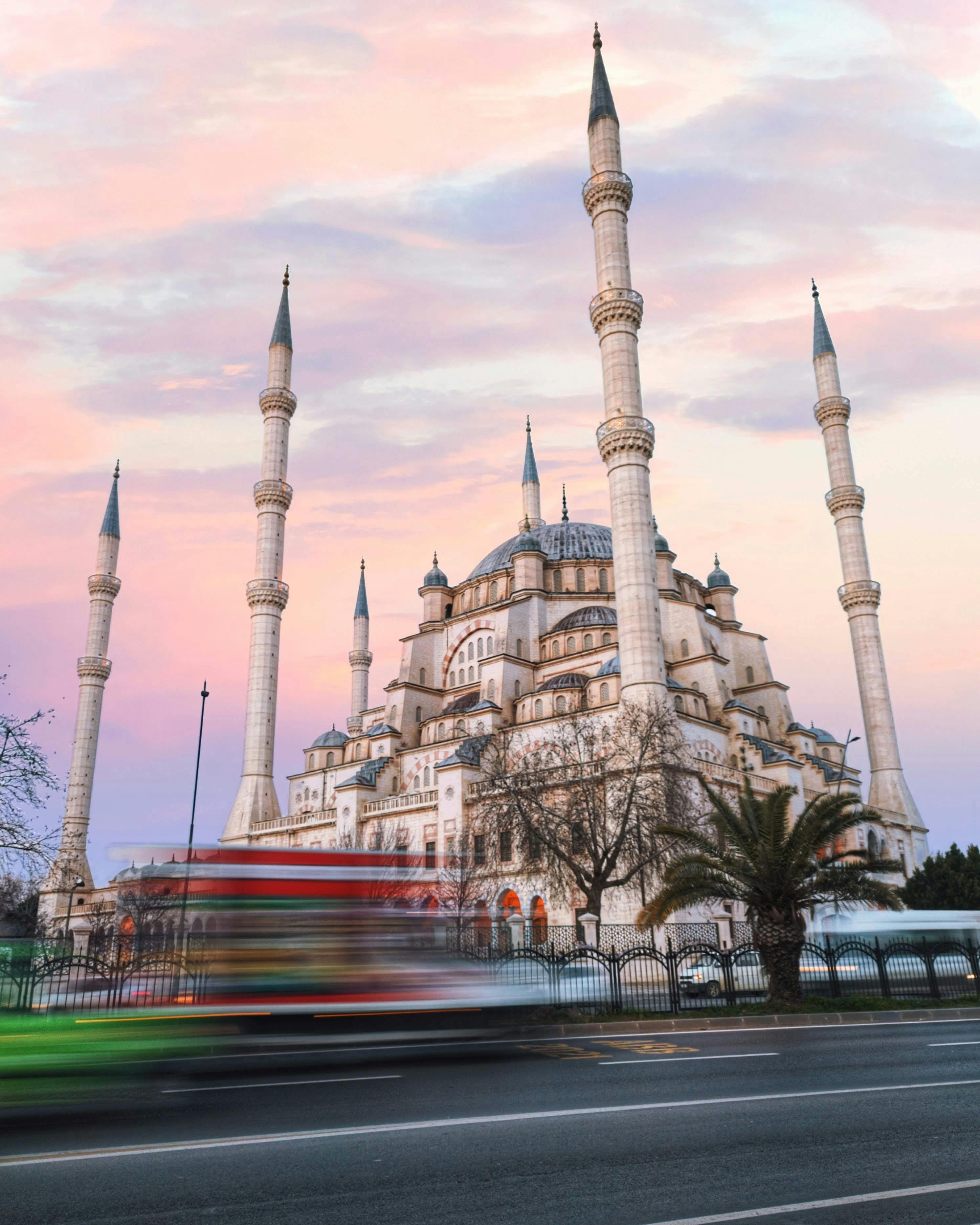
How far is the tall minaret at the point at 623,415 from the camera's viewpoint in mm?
35156

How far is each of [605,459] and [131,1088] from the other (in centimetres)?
3245

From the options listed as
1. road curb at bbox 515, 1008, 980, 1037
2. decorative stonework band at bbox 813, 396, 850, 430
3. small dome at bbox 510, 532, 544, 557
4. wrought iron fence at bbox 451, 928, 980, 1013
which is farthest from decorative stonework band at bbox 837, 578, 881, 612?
road curb at bbox 515, 1008, 980, 1037

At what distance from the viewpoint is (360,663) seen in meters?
67.8

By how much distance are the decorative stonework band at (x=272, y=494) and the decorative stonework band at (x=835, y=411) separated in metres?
30.7

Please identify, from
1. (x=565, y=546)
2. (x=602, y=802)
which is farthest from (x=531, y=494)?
(x=602, y=802)

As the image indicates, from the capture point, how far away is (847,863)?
19.2 metres

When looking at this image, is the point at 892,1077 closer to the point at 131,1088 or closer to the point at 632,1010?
the point at 131,1088

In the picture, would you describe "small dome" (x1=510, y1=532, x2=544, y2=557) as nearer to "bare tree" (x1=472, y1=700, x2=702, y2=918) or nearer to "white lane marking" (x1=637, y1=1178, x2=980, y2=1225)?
"bare tree" (x1=472, y1=700, x2=702, y2=918)

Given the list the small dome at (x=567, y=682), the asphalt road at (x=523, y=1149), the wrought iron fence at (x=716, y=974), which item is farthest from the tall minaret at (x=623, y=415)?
the asphalt road at (x=523, y=1149)

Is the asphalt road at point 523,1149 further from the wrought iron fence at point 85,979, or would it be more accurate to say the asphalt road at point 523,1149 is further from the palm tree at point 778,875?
the palm tree at point 778,875

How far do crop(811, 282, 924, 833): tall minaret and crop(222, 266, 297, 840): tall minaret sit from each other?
30357mm

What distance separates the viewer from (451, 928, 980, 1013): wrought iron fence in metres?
17.5

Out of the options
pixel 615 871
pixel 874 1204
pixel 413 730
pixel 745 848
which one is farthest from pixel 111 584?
pixel 874 1204

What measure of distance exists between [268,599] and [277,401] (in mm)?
A: 11608
